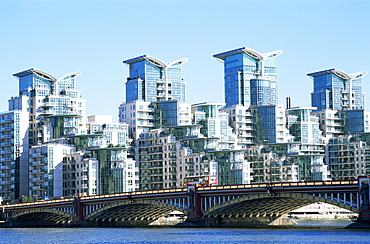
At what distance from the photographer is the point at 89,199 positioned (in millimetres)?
181750

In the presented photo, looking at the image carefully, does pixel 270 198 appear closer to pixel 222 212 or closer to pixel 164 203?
pixel 222 212

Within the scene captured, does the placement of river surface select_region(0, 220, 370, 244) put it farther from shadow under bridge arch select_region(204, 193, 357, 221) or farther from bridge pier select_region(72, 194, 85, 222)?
bridge pier select_region(72, 194, 85, 222)

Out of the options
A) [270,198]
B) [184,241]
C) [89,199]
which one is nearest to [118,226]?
[89,199]

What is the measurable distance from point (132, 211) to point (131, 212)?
47.5 inches

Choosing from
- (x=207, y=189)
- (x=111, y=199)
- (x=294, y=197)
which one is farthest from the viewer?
(x=111, y=199)

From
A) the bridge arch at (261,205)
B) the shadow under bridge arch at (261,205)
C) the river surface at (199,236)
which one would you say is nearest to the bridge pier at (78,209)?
the river surface at (199,236)

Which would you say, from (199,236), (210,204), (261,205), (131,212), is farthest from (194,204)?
(199,236)

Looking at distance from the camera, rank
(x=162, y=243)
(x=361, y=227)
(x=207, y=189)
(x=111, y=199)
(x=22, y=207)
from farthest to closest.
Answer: (x=22, y=207) < (x=111, y=199) < (x=207, y=189) < (x=361, y=227) < (x=162, y=243)

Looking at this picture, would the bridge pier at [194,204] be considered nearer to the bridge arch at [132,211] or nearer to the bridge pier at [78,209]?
the bridge arch at [132,211]

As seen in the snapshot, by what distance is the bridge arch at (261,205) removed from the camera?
14712cm

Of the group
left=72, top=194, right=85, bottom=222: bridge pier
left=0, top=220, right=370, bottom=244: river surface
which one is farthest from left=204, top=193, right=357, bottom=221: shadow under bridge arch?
left=72, top=194, right=85, bottom=222: bridge pier

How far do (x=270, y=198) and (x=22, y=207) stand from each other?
70.8 meters

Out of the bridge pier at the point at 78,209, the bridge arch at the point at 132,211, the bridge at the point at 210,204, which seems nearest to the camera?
the bridge at the point at 210,204

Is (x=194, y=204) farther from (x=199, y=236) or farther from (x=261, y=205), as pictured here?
(x=199, y=236)
